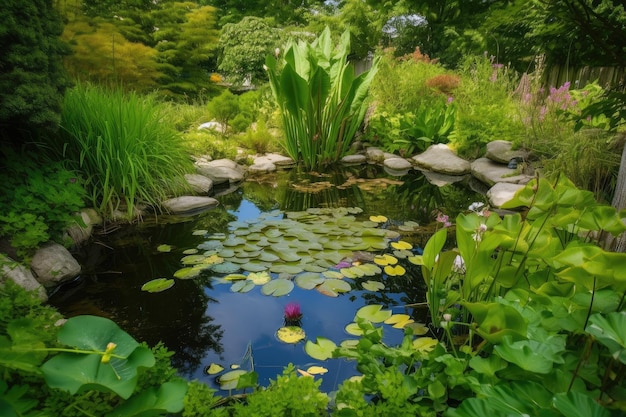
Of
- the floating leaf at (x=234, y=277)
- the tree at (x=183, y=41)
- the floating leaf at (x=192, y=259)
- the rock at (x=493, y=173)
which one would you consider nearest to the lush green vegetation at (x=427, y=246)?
the rock at (x=493, y=173)

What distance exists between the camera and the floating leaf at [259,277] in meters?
2.39

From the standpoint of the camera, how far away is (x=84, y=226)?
8.65ft

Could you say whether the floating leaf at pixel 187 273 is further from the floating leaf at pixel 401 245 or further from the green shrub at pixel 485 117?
the green shrub at pixel 485 117

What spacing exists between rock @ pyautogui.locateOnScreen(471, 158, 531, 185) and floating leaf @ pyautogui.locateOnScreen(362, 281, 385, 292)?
8.51ft

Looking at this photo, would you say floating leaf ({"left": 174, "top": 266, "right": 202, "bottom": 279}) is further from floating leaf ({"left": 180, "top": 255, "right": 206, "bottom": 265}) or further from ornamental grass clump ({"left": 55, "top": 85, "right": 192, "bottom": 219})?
ornamental grass clump ({"left": 55, "top": 85, "right": 192, "bottom": 219})

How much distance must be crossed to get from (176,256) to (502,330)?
2210 millimetres

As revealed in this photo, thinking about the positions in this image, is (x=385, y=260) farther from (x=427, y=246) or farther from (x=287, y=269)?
(x=427, y=246)

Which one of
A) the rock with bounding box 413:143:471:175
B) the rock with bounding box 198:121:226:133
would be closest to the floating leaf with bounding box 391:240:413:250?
the rock with bounding box 413:143:471:175

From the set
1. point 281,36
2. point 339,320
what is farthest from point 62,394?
point 281,36

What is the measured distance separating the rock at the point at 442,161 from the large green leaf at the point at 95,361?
487 centimetres

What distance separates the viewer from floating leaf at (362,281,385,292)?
231cm

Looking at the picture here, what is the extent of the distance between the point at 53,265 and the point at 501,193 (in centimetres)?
365

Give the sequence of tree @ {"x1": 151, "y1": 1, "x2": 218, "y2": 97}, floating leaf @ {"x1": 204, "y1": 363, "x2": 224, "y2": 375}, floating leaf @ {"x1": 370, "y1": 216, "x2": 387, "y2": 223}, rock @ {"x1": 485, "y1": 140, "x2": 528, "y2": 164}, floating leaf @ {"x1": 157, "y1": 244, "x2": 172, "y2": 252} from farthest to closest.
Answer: tree @ {"x1": 151, "y1": 1, "x2": 218, "y2": 97}
rock @ {"x1": 485, "y1": 140, "x2": 528, "y2": 164}
floating leaf @ {"x1": 370, "y1": 216, "x2": 387, "y2": 223}
floating leaf @ {"x1": 157, "y1": 244, "x2": 172, "y2": 252}
floating leaf @ {"x1": 204, "y1": 363, "x2": 224, "y2": 375}

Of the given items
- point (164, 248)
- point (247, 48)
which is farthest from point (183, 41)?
point (164, 248)
